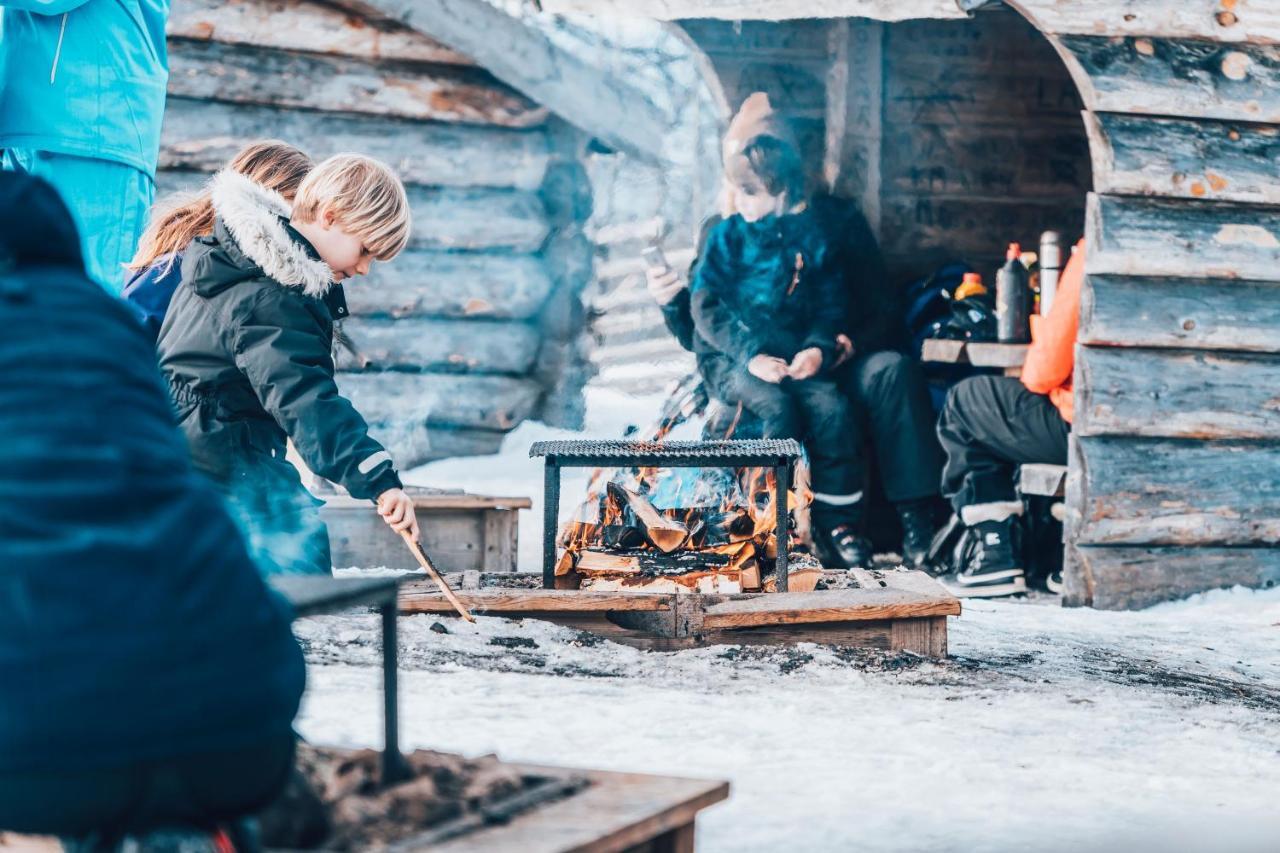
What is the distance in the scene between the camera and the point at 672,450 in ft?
15.6

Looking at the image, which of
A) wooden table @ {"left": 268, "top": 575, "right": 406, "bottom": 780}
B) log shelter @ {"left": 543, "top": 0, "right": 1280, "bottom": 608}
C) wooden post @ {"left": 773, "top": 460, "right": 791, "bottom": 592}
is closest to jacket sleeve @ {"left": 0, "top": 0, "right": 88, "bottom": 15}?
wooden post @ {"left": 773, "top": 460, "right": 791, "bottom": 592}

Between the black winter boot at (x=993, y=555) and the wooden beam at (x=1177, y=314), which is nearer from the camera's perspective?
the wooden beam at (x=1177, y=314)

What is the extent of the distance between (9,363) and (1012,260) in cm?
562

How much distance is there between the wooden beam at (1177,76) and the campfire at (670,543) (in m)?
1.97

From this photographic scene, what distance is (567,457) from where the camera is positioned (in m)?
4.73

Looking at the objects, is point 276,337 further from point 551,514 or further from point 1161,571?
point 1161,571

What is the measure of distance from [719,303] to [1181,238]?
2250 mm

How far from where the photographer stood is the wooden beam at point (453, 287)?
28.3 feet

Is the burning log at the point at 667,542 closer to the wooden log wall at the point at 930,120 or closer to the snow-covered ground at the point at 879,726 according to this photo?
the snow-covered ground at the point at 879,726

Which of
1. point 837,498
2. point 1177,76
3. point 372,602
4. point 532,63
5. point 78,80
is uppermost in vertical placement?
point 532,63

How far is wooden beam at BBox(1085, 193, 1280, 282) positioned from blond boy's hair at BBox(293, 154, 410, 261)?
3048mm

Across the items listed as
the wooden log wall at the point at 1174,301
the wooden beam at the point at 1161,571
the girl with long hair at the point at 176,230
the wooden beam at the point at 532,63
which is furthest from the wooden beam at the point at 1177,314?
the wooden beam at the point at 532,63

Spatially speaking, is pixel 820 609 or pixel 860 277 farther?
pixel 860 277

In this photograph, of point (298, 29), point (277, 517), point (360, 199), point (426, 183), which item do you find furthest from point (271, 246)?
point (426, 183)
